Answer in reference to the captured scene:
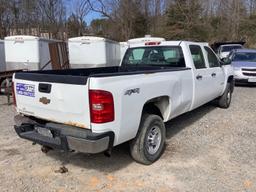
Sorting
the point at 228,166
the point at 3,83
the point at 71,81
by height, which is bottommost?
the point at 228,166

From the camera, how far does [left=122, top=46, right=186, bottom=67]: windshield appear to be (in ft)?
21.1

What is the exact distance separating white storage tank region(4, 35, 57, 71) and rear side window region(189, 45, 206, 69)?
865 centimetres

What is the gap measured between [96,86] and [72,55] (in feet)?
40.8

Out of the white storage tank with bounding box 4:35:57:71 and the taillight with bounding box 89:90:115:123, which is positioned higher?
the white storage tank with bounding box 4:35:57:71

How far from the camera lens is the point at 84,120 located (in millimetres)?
4027

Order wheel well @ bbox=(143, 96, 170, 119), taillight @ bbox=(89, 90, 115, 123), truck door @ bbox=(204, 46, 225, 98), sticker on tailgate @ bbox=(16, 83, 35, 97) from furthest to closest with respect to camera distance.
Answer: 1. truck door @ bbox=(204, 46, 225, 98)
2. wheel well @ bbox=(143, 96, 170, 119)
3. sticker on tailgate @ bbox=(16, 83, 35, 97)
4. taillight @ bbox=(89, 90, 115, 123)

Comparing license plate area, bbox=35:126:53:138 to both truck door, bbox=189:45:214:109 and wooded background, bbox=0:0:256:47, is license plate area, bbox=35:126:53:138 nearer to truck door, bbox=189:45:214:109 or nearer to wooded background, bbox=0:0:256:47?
truck door, bbox=189:45:214:109

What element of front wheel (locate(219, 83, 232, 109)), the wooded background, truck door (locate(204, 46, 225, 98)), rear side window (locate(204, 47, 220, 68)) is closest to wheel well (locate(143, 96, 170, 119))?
truck door (locate(204, 46, 225, 98))

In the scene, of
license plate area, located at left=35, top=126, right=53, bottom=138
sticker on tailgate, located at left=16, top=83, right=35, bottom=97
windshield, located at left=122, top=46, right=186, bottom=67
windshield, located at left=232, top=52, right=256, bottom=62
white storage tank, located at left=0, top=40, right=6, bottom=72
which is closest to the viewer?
license plate area, located at left=35, top=126, right=53, bottom=138

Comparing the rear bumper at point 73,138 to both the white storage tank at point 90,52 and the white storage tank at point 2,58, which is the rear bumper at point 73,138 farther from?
the white storage tank at point 2,58

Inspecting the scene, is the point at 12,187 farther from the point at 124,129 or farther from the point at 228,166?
the point at 228,166

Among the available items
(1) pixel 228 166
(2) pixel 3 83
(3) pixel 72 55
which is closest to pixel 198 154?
(1) pixel 228 166

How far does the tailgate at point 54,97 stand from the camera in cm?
399

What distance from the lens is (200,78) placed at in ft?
21.7
